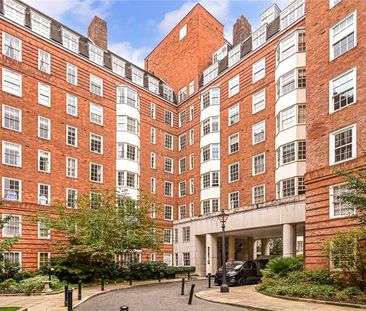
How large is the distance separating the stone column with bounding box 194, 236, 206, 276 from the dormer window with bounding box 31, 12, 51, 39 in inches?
920

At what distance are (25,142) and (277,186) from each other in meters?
20.2

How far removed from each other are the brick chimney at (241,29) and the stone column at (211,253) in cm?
2221

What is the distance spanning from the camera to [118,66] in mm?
40469

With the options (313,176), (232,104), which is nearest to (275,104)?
(232,104)

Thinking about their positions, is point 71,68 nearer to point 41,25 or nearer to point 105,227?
point 41,25

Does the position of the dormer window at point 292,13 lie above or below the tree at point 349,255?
above

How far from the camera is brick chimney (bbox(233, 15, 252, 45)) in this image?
4381 centimetres

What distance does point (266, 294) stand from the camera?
60.8ft

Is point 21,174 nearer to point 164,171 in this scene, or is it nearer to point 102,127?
point 102,127

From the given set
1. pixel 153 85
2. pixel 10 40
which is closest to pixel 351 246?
pixel 10 40

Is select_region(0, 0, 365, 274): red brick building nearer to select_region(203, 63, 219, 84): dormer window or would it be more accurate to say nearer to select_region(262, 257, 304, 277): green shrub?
select_region(203, 63, 219, 84): dormer window

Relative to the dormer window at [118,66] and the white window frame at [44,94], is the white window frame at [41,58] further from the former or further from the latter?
the dormer window at [118,66]

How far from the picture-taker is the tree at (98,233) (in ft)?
85.1

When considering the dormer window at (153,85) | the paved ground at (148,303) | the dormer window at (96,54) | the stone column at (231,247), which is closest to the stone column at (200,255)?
the stone column at (231,247)
